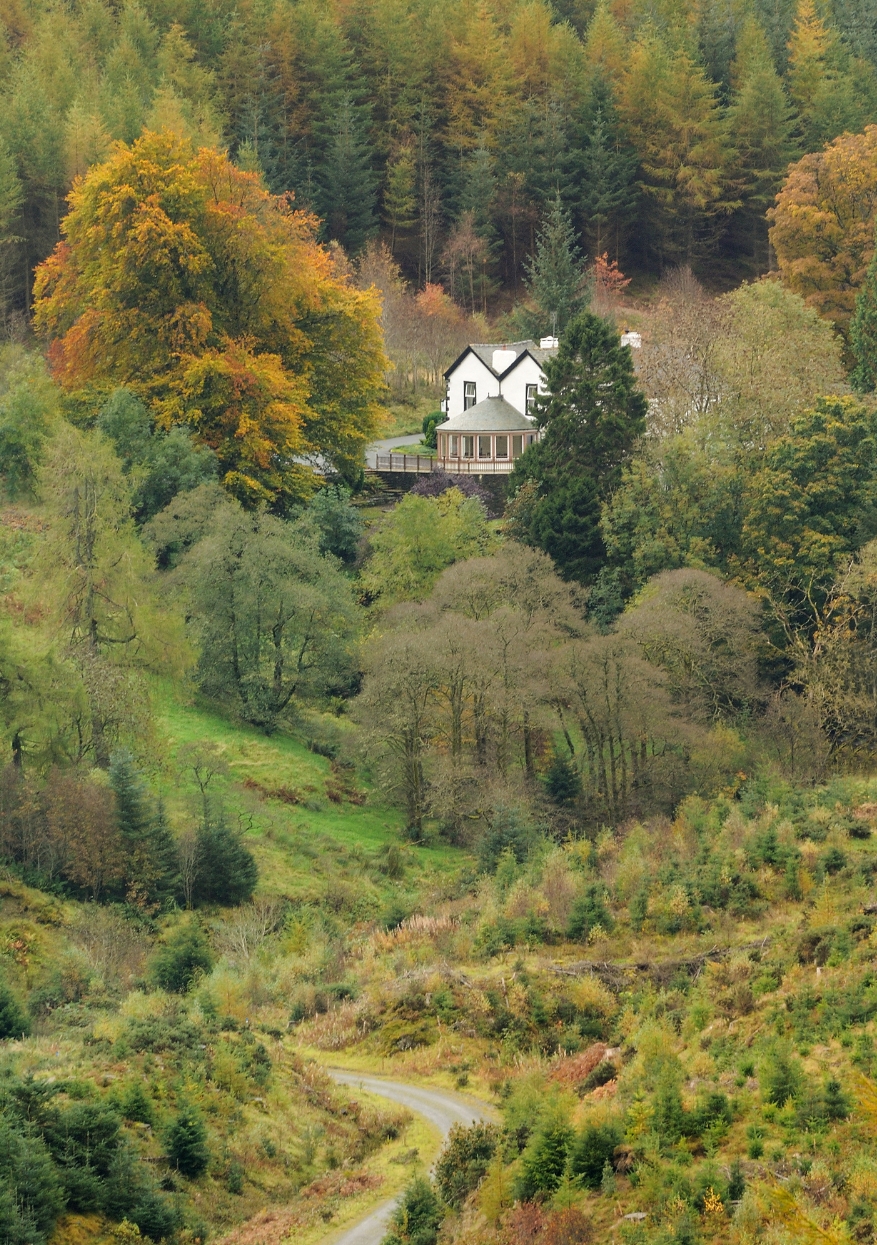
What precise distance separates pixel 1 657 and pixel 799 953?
19.0 meters

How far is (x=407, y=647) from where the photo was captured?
1702 inches

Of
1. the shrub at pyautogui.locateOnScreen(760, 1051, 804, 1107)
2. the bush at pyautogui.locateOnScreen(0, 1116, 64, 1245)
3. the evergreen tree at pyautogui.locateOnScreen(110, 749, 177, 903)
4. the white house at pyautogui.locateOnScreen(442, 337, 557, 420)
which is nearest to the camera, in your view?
the bush at pyautogui.locateOnScreen(0, 1116, 64, 1245)

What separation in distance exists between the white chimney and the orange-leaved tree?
41.6 feet

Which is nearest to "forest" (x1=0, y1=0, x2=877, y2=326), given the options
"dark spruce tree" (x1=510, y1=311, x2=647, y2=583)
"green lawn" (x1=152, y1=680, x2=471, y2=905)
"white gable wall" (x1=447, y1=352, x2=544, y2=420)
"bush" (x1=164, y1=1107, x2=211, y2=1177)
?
"white gable wall" (x1=447, y1=352, x2=544, y2=420)

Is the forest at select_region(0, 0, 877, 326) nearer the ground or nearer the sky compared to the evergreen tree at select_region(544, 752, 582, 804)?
nearer the sky

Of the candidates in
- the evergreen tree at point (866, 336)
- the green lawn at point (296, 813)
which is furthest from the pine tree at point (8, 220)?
the evergreen tree at point (866, 336)

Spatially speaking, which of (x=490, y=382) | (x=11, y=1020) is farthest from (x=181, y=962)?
(x=490, y=382)

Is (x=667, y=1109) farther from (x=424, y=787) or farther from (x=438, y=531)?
(x=438, y=531)

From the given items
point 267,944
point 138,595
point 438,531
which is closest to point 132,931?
point 267,944

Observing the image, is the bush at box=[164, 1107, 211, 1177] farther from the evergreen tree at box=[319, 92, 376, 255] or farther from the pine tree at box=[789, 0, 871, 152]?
the pine tree at box=[789, 0, 871, 152]

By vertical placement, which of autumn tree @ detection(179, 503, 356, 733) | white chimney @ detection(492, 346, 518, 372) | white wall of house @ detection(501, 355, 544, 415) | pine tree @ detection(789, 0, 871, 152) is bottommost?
autumn tree @ detection(179, 503, 356, 733)

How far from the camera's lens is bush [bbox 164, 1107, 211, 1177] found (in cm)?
1967

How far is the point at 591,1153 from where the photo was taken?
19.0 m

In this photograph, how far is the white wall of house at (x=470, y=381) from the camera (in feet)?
233
